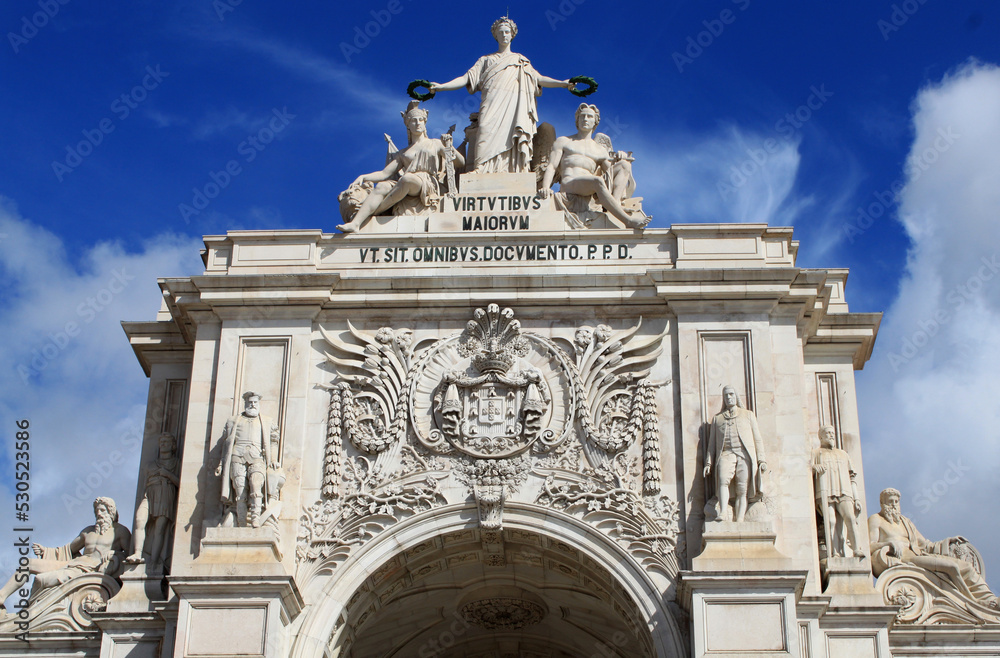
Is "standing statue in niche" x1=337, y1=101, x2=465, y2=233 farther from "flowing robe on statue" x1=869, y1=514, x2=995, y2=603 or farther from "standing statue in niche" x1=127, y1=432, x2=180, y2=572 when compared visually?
"flowing robe on statue" x1=869, y1=514, x2=995, y2=603

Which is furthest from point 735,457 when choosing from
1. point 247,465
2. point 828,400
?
point 247,465

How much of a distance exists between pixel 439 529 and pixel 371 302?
12.7 ft

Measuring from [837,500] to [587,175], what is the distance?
657cm

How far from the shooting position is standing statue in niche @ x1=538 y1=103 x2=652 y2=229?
82.4 ft

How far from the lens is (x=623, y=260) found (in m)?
24.5

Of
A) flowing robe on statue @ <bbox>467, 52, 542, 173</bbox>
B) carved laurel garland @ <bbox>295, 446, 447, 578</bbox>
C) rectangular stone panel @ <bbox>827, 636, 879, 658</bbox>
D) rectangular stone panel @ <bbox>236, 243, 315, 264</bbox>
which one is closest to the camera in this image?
rectangular stone panel @ <bbox>827, 636, 879, 658</bbox>

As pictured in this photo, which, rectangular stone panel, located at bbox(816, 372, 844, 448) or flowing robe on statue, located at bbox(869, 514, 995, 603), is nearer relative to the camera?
flowing robe on statue, located at bbox(869, 514, 995, 603)

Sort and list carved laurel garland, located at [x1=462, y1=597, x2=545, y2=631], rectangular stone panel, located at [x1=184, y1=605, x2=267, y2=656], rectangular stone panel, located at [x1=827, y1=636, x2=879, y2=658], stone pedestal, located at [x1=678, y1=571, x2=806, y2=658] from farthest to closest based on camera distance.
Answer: carved laurel garland, located at [x1=462, y1=597, x2=545, y2=631]
rectangular stone panel, located at [x1=827, y1=636, x2=879, y2=658]
rectangular stone panel, located at [x1=184, y1=605, x2=267, y2=656]
stone pedestal, located at [x1=678, y1=571, x2=806, y2=658]

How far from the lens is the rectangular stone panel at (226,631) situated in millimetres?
21219

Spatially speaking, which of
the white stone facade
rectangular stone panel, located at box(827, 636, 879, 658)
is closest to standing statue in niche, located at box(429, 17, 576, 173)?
the white stone facade

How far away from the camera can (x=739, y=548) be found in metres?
21.6

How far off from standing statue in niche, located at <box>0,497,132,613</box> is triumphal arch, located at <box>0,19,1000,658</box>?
0.17 feet

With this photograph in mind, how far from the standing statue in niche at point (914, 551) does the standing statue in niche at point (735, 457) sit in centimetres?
284

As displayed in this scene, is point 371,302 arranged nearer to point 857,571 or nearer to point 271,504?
point 271,504
